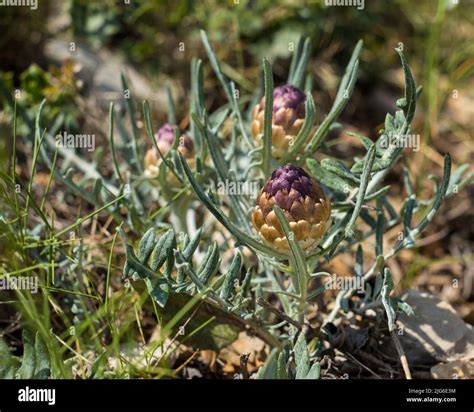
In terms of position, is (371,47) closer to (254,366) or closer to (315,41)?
(315,41)

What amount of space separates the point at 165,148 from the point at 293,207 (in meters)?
0.56

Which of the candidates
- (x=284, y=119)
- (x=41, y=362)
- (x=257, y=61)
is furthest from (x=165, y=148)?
(x=257, y=61)

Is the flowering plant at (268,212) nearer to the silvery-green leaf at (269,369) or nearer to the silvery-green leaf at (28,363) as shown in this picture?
the silvery-green leaf at (269,369)

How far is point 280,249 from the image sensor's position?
1.56 metres

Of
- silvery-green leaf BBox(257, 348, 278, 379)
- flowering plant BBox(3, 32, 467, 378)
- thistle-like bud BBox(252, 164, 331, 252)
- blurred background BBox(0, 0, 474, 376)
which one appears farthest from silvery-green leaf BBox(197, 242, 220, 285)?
blurred background BBox(0, 0, 474, 376)

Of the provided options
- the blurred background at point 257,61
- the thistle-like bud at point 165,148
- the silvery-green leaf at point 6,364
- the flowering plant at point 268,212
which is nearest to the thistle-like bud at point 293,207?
the flowering plant at point 268,212

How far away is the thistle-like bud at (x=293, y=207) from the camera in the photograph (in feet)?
4.93

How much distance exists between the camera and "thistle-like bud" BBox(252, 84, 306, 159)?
69.7 inches

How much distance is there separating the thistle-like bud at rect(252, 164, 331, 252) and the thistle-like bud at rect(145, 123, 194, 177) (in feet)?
1.50

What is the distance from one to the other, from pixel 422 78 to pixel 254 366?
1613 mm

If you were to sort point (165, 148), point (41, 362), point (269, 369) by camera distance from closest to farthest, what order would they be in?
point (269, 369) → point (41, 362) → point (165, 148)

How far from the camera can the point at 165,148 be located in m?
1.95

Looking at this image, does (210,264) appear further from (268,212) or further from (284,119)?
(284,119)

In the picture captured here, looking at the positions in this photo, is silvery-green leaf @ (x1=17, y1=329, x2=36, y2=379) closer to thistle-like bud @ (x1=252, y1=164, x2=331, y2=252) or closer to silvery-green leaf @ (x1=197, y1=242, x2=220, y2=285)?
silvery-green leaf @ (x1=197, y1=242, x2=220, y2=285)
